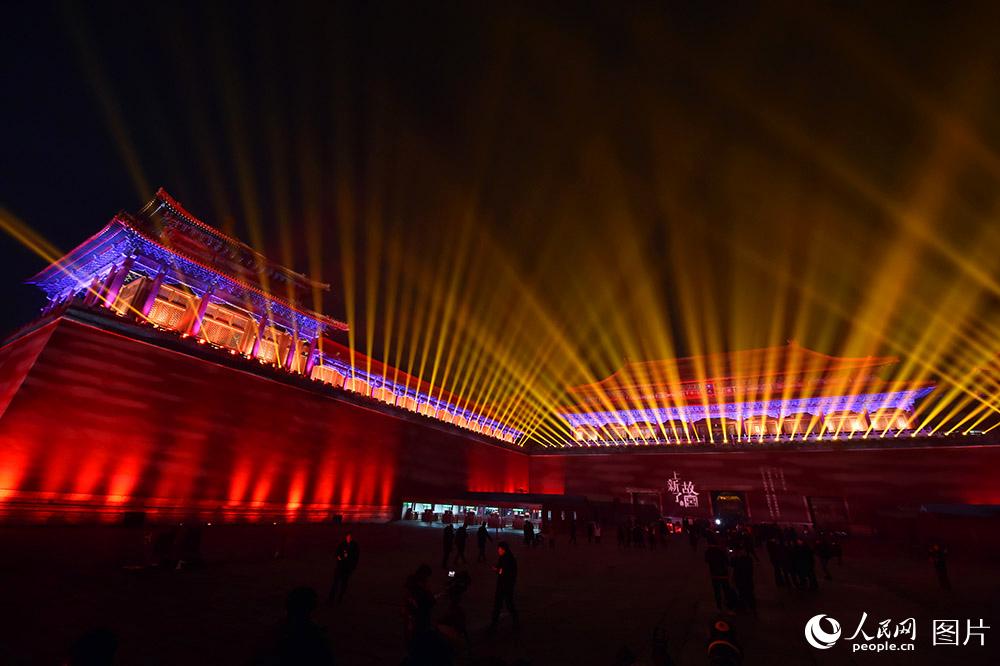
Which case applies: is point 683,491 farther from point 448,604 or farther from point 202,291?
point 202,291

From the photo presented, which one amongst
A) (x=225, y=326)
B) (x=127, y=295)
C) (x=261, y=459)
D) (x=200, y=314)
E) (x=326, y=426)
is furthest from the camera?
(x=326, y=426)

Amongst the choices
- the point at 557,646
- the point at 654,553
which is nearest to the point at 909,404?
the point at 654,553

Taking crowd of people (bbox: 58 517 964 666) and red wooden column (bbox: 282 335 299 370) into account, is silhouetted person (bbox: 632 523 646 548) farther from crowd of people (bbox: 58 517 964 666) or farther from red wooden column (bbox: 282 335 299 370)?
red wooden column (bbox: 282 335 299 370)

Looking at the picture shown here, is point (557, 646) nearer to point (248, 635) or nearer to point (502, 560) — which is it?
point (502, 560)

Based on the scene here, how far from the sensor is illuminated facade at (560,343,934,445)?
85.8 feet

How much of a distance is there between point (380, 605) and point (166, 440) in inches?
494

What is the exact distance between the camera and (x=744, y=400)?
96.7ft

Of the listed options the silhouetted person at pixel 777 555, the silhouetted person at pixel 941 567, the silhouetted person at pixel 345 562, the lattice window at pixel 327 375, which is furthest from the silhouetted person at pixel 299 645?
the lattice window at pixel 327 375

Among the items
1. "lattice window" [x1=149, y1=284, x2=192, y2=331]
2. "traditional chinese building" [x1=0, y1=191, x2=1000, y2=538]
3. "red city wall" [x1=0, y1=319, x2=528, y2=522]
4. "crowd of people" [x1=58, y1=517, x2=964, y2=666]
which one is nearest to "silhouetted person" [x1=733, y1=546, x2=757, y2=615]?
"crowd of people" [x1=58, y1=517, x2=964, y2=666]

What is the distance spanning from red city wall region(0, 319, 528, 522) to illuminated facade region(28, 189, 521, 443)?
A: 140 cm

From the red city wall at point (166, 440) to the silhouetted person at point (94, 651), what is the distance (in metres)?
14.5

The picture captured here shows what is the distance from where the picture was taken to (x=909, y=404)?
25094 mm

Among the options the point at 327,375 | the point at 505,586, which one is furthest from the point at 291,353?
the point at 505,586

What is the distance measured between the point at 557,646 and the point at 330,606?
12.6 feet
